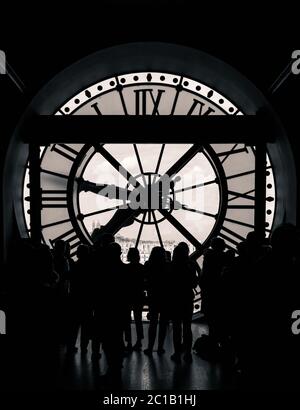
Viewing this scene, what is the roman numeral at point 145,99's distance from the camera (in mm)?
4227

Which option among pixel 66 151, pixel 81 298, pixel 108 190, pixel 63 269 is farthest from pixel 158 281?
pixel 66 151

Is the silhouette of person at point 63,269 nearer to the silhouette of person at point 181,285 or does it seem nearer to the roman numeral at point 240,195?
the silhouette of person at point 181,285

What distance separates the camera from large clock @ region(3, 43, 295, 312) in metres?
4.04

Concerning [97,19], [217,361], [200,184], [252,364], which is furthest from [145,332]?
[97,19]

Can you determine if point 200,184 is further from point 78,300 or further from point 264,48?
point 78,300

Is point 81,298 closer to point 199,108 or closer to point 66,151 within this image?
point 66,151

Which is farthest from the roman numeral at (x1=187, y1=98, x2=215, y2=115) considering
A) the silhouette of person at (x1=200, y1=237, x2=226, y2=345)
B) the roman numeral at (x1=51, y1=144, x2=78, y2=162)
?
the silhouette of person at (x1=200, y1=237, x2=226, y2=345)

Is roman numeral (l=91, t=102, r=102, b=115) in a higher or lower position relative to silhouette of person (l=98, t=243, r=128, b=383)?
higher

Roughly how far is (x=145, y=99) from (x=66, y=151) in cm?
90

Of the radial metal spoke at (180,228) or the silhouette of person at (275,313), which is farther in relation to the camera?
the radial metal spoke at (180,228)

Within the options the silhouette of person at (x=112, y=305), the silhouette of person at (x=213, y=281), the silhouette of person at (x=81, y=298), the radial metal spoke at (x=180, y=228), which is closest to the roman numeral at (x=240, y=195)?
the radial metal spoke at (x=180, y=228)

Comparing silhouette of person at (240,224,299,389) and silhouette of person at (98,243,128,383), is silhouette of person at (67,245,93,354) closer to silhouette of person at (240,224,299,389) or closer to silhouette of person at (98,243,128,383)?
silhouette of person at (98,243,128,383)

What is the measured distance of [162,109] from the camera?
425 cm

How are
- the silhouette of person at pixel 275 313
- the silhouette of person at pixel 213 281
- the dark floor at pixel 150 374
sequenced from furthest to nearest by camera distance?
the silhouette of person at pixel 213 281
the dark floor at pixel 150 374
the silhouette of person at pixel 275 313
